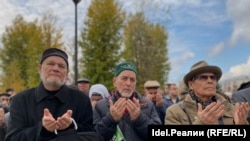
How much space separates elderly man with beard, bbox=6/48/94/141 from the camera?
3477mm

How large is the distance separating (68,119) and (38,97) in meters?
0.59

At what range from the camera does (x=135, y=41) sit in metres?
34.8

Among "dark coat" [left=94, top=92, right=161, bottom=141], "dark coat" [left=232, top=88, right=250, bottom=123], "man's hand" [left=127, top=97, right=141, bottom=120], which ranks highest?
"dark coat" [left=232, top=88, right=250, bottom=123]

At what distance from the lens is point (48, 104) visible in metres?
3.65

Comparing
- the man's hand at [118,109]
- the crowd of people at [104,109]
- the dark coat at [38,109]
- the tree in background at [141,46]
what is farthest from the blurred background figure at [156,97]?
the tree in background at [141,46]

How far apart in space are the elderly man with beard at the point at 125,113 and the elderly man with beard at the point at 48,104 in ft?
0.98

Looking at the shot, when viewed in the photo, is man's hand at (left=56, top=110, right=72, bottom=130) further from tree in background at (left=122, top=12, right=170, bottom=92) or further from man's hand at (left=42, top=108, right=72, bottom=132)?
tree in background at (left=122, top=12, right=170, bottom=92)

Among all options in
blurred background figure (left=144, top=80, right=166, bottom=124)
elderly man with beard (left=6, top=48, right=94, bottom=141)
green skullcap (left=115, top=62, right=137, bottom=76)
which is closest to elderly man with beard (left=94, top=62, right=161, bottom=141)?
green skullcap (left=115, top=62, right=137, bottom=76)

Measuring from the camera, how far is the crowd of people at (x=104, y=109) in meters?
3.32

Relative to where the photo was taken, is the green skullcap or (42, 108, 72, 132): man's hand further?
the green skullcap

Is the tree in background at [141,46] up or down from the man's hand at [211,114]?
up

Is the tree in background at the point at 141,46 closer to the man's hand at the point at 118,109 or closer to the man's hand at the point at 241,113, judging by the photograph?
the man's hand at the point at 118,109

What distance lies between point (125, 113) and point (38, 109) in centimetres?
105

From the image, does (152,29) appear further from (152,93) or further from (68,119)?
(68,119)
